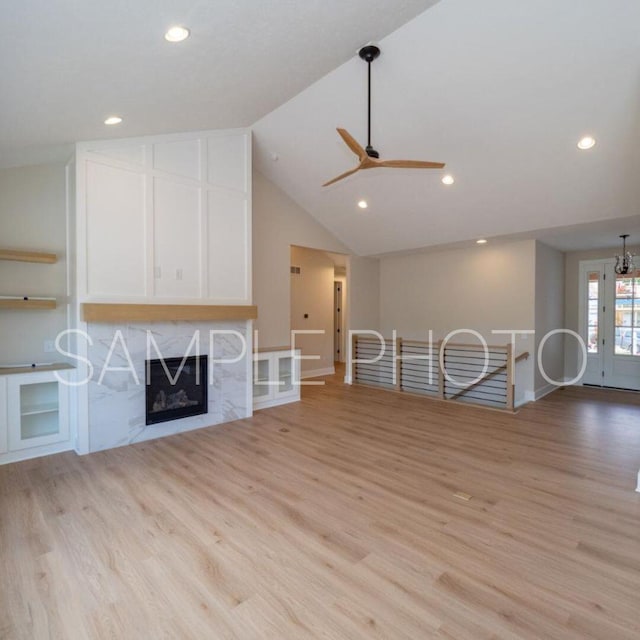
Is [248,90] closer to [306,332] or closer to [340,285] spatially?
[306,332]

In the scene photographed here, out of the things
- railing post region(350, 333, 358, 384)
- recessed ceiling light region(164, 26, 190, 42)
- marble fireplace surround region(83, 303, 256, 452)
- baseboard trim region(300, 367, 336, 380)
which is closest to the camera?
recessed ceiling light region(164, 26, 190, 42)

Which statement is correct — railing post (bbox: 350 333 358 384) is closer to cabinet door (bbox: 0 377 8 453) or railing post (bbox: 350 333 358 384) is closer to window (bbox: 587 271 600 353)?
window (bbox: 587 271 600 353)

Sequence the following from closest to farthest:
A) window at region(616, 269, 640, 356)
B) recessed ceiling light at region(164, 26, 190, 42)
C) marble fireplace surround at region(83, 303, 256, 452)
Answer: recessed ceiling light at region(164, 26, 190, 42), marble fireplace surround at region(83, 303, 256, 452), window at region(616, 269, 640, 356)

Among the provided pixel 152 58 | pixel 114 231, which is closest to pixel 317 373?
pixel 114 231

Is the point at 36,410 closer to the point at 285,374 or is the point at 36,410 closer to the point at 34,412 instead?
the point at 34,412

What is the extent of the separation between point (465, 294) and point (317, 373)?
11.4 feet

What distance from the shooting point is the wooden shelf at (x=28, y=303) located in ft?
12.3

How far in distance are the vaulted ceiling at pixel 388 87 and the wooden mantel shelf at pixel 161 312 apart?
5.25 feet

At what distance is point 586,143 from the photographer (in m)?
3.81

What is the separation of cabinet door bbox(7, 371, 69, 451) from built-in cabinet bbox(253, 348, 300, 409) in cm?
234

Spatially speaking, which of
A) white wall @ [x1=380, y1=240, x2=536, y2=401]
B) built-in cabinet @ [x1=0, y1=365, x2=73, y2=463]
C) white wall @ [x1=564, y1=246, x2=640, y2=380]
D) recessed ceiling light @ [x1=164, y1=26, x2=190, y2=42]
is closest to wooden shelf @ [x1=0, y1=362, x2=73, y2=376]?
built-in cabinet @ [x1=0, y1=365, x2=73, y2=463]

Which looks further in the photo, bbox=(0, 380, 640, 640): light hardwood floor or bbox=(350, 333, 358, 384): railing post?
bbox=(350, 333, 358, 384): railing post

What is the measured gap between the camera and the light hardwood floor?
1.79m

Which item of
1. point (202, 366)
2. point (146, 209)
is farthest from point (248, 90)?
point (202, 366)
